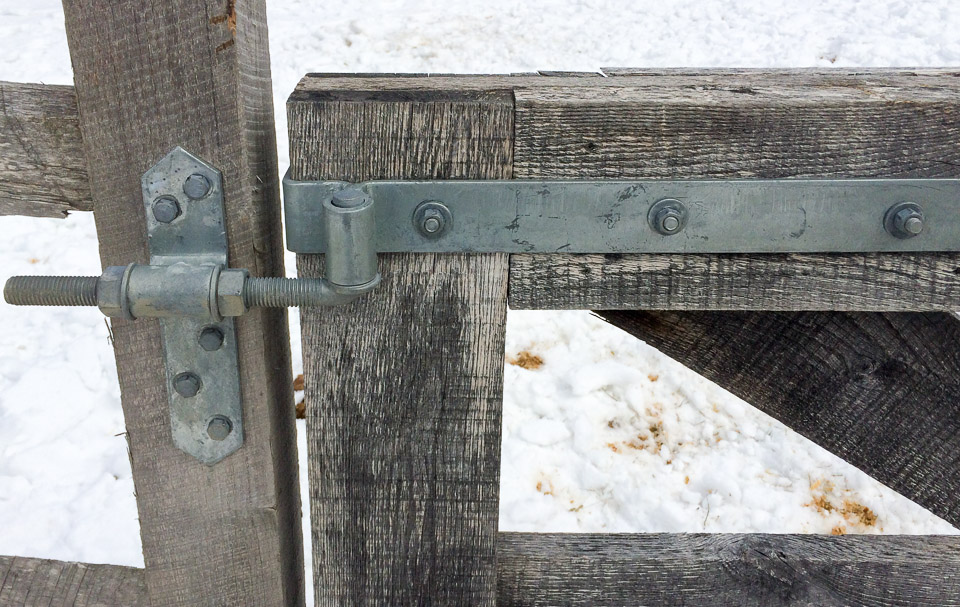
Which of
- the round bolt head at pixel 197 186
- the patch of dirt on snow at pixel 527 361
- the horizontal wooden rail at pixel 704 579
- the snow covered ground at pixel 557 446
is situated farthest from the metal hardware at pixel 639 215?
the patch of dirt on snow at pixel 527 361

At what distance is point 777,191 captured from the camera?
851 mm

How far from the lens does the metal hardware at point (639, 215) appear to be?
844mm

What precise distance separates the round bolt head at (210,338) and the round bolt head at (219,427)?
10cm

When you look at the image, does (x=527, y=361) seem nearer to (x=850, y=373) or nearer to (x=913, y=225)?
(x=850, y=373)

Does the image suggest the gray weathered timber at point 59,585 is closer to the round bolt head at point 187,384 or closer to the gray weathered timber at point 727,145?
the round bolt head at point 187,384

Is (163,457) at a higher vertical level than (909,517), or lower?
higher

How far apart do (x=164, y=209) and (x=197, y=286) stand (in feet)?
0.36

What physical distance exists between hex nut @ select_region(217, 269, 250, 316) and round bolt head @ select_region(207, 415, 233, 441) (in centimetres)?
20

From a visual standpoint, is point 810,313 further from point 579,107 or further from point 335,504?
point 335,504

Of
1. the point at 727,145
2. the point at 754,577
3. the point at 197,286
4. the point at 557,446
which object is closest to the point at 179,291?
the point at 197,286

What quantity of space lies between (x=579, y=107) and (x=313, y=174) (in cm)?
28

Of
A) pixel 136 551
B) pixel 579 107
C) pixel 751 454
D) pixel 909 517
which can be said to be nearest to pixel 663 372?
pixel 751 454

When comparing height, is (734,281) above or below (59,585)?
above

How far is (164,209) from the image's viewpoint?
2.90 ft
